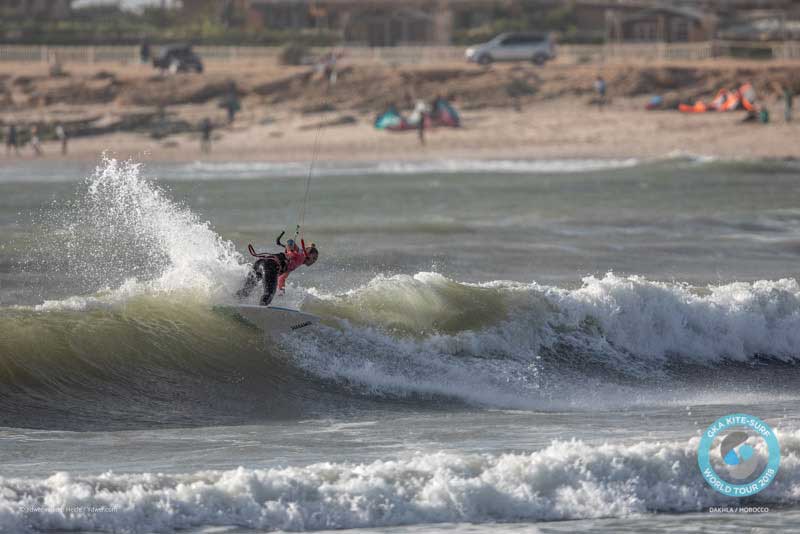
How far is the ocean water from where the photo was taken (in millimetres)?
11414

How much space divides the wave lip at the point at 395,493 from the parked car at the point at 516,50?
139 ft

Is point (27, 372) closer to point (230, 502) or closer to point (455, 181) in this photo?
point (230, 502)

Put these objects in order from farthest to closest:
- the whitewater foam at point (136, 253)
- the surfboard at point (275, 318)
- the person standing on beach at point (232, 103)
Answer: the person standing on beach at point (232, 103), the whitewater foam at point (136, 253), the surfboard at point (275, 318)

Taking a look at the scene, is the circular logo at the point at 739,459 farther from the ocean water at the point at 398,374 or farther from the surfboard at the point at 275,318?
the surfboard at the point at 275,318

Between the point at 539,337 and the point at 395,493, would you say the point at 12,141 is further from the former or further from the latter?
the point at 395,493

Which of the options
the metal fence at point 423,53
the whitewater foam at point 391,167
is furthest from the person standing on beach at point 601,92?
the whitewater foam at point 391,167

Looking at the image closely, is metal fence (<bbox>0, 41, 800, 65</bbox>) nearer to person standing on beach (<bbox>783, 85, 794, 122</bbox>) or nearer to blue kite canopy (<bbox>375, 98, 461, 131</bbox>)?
blue kite canopy (<bbox>375, 98, 461, 131</bbox>)

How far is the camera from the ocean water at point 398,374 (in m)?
11.4

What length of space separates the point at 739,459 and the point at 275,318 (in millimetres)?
6470

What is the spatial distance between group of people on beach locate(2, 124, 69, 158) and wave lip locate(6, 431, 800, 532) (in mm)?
34955

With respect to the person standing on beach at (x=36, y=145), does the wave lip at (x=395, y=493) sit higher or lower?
lower

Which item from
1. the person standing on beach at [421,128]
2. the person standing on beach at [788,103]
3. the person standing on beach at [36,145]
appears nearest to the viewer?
the person standing on beach at [788,103]

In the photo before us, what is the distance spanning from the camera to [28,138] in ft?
153

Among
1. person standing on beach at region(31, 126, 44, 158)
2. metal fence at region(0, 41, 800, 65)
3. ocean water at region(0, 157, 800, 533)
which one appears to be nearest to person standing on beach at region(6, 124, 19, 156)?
person standing on beach at region(31, 126, 44, 158)
